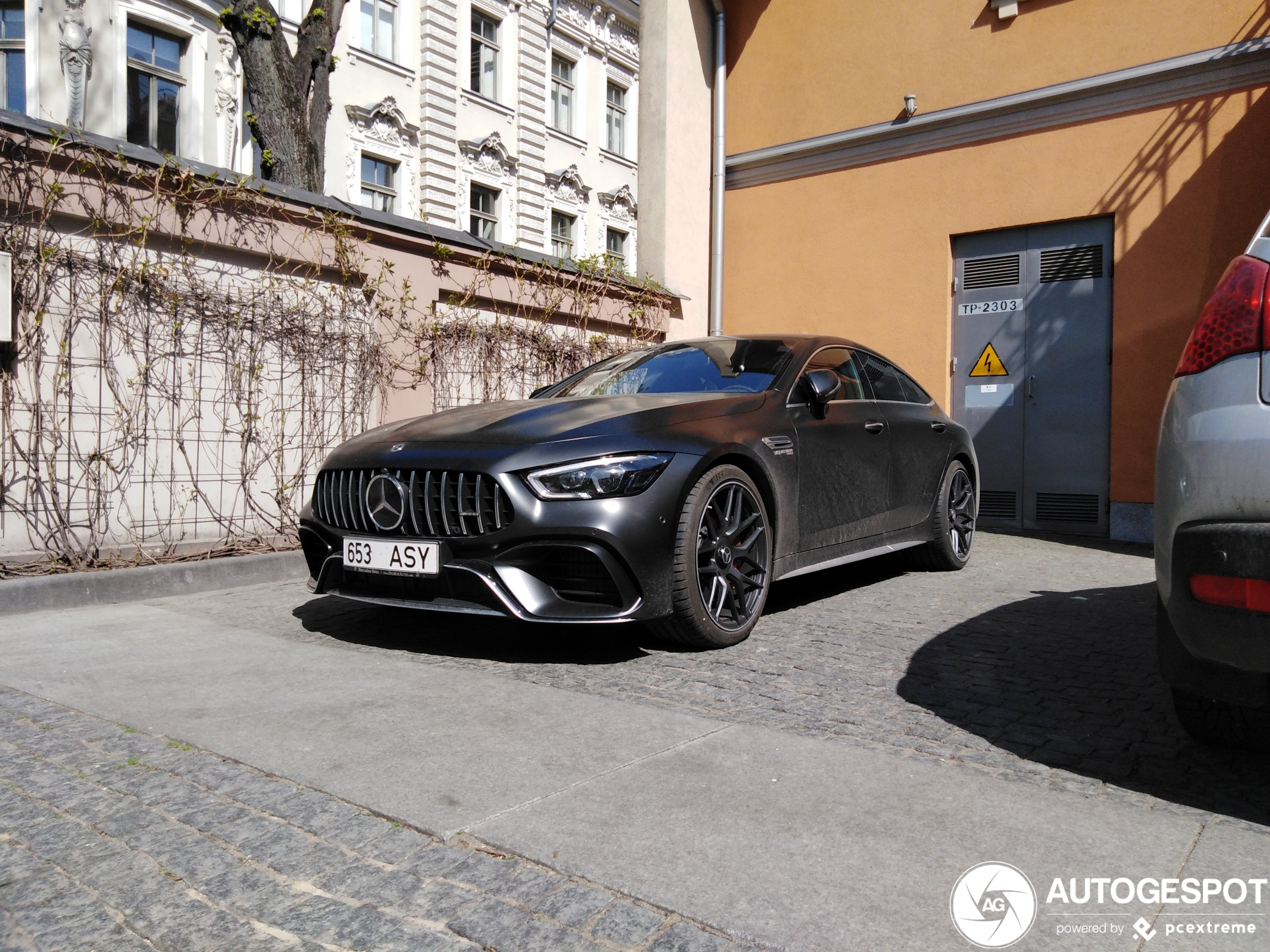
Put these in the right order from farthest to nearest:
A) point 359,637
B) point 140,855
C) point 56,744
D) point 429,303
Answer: point 429,303 → point 359,637 → point 56,744 → point 140,855

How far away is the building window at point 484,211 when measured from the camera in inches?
985


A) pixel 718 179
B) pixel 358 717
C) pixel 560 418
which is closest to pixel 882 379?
pixel 560 418

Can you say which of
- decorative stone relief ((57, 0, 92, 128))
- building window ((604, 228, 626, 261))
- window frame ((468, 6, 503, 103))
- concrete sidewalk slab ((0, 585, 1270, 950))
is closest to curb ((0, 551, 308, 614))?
concrete sidewalk slab ((0, 585, 1270, 950))

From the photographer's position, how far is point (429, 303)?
7.65 m

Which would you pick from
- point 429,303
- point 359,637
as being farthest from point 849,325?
point 359,637

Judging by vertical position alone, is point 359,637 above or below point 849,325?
below

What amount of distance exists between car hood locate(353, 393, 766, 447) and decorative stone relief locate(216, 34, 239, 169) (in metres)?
17.3

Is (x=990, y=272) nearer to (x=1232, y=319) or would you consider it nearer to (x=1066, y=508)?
(x=1066, y=508)

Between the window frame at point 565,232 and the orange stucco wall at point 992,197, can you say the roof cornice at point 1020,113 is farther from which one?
the window frame at point 565,232

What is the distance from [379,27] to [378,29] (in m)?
0.08

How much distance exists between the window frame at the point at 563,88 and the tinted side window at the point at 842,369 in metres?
23.3

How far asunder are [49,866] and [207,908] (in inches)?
18.2

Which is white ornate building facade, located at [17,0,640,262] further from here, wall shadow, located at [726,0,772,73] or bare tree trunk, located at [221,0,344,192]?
bare tree trunk, located at [221,0,344,192]

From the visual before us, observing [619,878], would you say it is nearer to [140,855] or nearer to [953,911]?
[953,911]
